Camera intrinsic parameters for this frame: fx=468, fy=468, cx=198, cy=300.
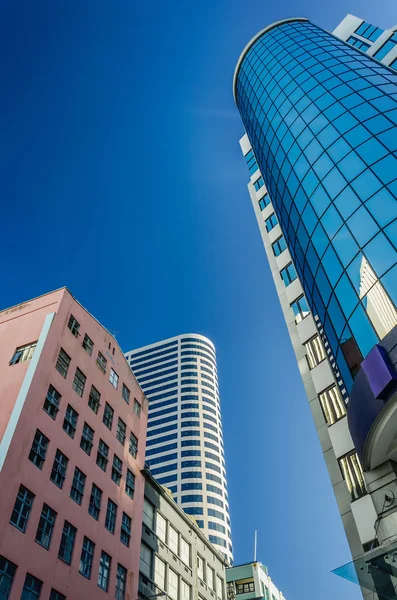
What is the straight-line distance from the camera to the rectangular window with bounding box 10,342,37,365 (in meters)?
32.8

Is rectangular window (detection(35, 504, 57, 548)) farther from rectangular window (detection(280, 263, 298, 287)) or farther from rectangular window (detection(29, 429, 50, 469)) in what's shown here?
rectangular window (detection(280, 263, 298, 287))

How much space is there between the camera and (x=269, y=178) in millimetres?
39062

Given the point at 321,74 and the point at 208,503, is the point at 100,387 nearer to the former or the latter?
the point at 321,74

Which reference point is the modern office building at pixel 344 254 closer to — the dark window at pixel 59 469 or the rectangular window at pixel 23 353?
the dark window at pixel 59 469

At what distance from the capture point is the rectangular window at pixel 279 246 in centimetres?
A: 4161

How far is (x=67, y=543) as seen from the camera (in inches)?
1110

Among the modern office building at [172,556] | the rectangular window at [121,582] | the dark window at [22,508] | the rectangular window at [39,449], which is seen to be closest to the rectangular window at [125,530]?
the rectangular window at [121,582]

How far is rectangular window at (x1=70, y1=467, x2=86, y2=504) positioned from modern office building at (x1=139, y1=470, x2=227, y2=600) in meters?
9.50

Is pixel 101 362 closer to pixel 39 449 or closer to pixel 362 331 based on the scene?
pixel 39 449

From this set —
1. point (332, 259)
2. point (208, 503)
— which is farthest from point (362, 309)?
point (208, 503)

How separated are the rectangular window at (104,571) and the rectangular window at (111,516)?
6.01ft

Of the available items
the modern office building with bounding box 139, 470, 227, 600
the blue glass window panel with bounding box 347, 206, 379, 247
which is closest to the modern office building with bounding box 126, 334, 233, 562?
the modern office building with bounding box 139, 470, 227, 600

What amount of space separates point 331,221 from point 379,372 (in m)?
10.6

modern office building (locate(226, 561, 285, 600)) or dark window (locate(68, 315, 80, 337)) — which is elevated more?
modern office building (locate(226, 561, 285, 600))
